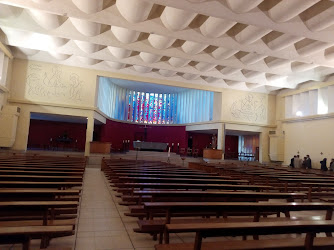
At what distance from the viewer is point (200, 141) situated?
66.7 feet

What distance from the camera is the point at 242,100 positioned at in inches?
635

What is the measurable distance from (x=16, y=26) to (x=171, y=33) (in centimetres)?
541

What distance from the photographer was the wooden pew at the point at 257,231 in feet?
5.16

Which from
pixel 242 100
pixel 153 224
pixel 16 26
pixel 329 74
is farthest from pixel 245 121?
pixel 153 224

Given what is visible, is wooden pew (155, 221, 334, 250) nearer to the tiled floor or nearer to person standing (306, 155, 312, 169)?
the tiled floor

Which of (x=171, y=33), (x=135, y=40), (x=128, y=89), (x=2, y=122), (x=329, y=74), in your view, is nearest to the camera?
(x=171, y=33)

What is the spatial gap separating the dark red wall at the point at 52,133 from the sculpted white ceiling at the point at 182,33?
215 inches

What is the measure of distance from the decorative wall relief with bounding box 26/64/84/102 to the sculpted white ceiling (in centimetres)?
57

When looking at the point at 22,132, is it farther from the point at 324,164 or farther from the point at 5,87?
the point at 324,164

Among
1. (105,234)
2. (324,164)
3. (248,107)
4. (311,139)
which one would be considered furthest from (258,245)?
(248,107)

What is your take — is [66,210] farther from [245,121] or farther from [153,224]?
[245,121]

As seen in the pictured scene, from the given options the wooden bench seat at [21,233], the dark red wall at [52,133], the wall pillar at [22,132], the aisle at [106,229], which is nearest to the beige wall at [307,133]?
the aisle at [106,229]

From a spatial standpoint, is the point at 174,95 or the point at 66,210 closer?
the point at 66,210

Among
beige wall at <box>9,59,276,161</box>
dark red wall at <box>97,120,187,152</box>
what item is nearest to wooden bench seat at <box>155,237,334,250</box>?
beige wall at <box>9,59,276,161</box>
